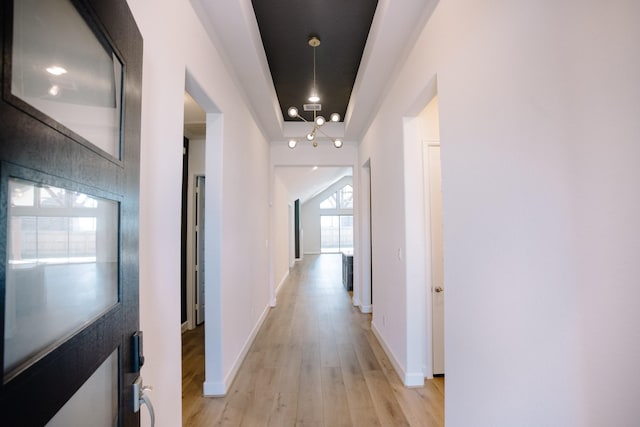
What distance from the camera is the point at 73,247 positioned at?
657 millimetres

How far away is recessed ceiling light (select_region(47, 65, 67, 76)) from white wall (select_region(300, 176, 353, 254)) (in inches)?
588

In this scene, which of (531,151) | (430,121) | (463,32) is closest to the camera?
(531,151)

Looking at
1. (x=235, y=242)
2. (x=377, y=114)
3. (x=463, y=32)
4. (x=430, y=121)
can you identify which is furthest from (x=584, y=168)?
(x=377, y=114)

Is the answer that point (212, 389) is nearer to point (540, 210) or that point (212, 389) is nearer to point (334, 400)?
point (334, 400)

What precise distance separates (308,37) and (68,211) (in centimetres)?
279

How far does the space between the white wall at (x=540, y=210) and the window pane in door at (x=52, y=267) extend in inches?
50.4

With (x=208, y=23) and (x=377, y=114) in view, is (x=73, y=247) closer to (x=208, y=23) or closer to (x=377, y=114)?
(x=208, y=23)

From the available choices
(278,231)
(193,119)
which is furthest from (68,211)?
(278,231)

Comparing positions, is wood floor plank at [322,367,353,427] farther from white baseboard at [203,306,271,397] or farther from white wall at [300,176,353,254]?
white wall at [300,176,353,254]

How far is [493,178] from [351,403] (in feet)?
6.87

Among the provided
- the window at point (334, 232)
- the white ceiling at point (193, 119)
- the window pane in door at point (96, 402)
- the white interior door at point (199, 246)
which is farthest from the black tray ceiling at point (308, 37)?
the window at point (334, 232)

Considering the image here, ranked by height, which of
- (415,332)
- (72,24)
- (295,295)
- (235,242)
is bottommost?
(295,295)

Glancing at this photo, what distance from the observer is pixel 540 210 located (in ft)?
3.29

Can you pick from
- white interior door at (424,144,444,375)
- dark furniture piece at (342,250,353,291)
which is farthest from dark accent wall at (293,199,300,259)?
white interior door at (424,144,444,375)
